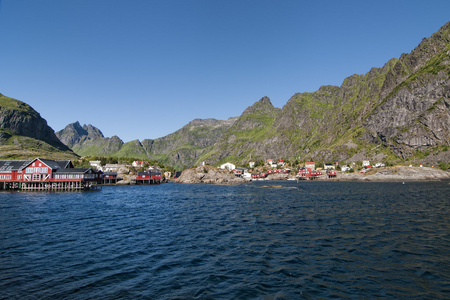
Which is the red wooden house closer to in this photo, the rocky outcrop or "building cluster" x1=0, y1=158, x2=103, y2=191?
the rocky outcrop

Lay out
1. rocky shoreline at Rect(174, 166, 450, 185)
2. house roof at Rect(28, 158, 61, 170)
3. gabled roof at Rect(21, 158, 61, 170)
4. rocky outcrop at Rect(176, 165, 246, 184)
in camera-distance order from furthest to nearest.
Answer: rocky outcrop at Rect(176, 165, 246, 184), rocky shoreline at Rect(174, 166, 450, 185), house roof at Rect(28, 158, 61, 170), gabled roof at Rect(21, 158, 61, 170)

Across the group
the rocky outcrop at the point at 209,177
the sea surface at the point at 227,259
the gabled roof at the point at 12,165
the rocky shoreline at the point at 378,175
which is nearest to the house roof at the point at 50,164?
the gabled roof at the point at 12,165

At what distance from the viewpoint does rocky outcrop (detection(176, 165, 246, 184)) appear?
575ft

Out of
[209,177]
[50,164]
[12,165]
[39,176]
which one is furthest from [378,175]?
[12,165]

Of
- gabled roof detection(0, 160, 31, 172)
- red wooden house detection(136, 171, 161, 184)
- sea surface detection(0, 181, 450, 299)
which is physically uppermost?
gabled roof detection(0, 160, 31, 172)

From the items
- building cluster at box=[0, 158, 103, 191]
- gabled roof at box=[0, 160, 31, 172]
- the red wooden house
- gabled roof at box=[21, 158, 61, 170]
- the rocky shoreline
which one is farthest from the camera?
the rocky shoreline

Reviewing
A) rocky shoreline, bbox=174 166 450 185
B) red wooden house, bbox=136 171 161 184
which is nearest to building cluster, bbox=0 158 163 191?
red wooden house, bbox=136 171 161 184

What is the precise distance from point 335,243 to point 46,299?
981 inches

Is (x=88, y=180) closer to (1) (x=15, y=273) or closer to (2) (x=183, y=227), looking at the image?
(2) (x=183, y=227)

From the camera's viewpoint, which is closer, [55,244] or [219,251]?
[219,251]

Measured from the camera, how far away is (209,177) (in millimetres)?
181625

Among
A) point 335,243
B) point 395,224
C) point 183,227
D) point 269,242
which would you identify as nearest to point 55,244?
point 183,227

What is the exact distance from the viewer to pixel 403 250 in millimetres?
23906

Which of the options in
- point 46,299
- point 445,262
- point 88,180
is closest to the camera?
point 46,299
